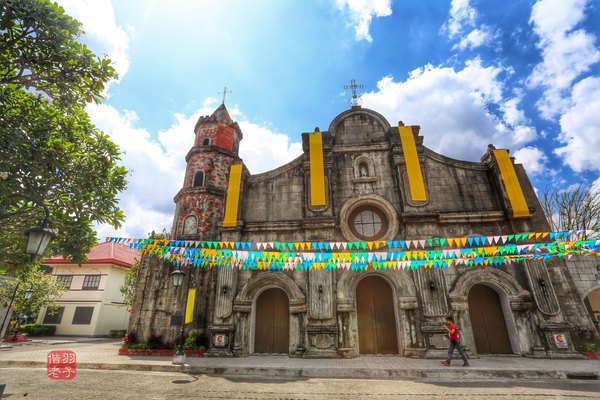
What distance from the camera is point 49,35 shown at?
6.45m

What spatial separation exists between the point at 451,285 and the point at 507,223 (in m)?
4.02

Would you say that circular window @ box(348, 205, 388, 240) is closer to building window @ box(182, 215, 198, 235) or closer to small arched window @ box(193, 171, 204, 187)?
building window @ box(182, 215, 198, 235)

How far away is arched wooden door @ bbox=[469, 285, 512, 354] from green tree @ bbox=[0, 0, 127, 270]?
14.2 m

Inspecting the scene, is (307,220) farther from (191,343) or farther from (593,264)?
(593,264)

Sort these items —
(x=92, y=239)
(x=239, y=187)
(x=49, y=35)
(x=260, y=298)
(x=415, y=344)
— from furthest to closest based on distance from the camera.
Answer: (x=239, y=187)
(x=260, y=298)
(x=415, y=344)
(x=92, y=239)
(x=49, y=35)

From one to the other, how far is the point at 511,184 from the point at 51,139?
17.2 m

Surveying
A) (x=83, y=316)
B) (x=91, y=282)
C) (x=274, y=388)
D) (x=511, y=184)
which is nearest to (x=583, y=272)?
(x=511, y=184)

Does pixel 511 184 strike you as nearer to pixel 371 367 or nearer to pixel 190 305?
pixel 371 367

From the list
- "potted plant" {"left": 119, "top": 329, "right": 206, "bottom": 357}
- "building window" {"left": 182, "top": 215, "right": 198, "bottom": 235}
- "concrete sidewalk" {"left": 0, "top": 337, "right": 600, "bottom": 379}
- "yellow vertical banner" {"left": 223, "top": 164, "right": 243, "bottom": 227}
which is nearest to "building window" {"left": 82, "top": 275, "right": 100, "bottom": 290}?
"potted plant" {"left": 119, "top": 329, "right": 206, "bottom": 357}

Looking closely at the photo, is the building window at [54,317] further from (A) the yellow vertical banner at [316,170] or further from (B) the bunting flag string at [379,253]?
(A) the yellow vertical banner at [316,170]

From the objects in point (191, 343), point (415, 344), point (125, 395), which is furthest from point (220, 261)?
point (415, 344)

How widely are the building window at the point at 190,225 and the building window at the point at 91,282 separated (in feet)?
53.5

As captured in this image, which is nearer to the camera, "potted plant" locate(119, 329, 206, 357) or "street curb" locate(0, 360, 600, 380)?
"street curb" locate(0, 360, 600, 380)

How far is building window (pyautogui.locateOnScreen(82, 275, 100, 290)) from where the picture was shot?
991 inches
